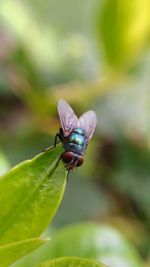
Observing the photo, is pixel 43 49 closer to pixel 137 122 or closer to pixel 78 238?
pixel 137 122

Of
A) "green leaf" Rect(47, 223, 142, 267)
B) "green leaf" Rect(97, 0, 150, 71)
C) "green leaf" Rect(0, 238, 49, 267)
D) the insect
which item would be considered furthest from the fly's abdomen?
"green leaf" Rect(97, 0, 150, 71)

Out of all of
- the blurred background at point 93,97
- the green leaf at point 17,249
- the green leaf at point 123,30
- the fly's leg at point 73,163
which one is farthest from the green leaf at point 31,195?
the green leaf at point 123,30

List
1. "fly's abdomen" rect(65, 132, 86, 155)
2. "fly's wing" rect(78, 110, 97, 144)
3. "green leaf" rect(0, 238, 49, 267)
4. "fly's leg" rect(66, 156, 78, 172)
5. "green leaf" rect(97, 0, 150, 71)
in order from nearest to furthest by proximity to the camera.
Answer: "green leaf" rect(0, 238, 49, 267) < "fly's leg" rect(66, 156, 78, 172) < "fly's abdomen" rect(65, 132, 86, 155) < "fly's wing" rect(78, 110, 97, 144) < "green leaf" rect(97, 0, 150, 71)

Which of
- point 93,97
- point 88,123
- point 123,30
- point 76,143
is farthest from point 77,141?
point 93,97

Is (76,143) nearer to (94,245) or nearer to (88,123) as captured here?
(88,123)

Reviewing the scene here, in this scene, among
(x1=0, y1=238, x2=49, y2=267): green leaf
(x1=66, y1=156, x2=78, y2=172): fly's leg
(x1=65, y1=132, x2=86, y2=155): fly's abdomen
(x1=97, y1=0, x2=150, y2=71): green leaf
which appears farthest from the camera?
(x1=97, y1=0, x2=150, y2=71): green leaf

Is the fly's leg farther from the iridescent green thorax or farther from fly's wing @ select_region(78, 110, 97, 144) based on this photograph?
fly's wing @ select_region(78, 110, 97, 144)
